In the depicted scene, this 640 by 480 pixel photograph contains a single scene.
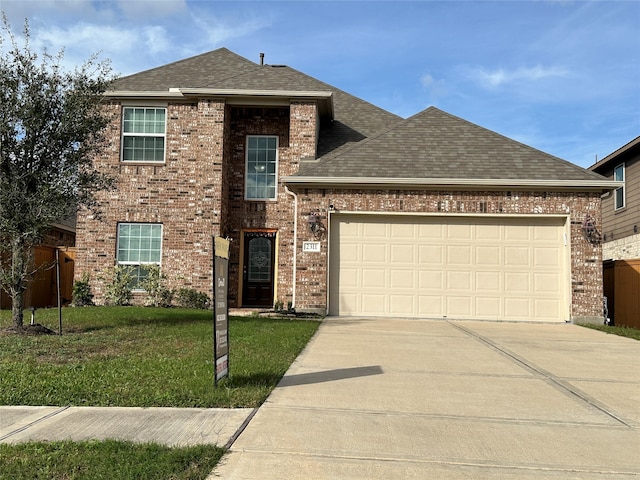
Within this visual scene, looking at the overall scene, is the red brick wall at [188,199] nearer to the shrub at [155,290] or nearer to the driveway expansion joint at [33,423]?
the shrub at [155,290]

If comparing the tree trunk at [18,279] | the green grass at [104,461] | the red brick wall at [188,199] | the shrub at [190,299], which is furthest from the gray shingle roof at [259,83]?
the green grass at [104,461]

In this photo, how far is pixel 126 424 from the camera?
14.8 ft

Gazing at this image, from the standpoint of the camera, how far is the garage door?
13.5 m

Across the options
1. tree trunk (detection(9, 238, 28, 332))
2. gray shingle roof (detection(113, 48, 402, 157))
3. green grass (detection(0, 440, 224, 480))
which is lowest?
green grass (detection(0, 440, 224, 480))

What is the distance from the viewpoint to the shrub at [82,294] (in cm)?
1491

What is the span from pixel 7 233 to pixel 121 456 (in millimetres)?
7170

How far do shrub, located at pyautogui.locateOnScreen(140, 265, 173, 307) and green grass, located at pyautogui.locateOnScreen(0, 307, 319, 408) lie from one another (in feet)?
10.5

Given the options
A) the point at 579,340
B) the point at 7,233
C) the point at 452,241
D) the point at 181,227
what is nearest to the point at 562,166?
the point at 452,241

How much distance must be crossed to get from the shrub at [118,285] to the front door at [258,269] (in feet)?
10.3

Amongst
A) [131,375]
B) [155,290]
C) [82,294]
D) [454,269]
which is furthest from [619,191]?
[131,375]

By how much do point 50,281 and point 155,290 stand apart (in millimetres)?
4396

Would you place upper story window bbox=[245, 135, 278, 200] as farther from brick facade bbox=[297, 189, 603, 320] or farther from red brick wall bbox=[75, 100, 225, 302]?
brick facade bbox=[297, 189, 603, 320]

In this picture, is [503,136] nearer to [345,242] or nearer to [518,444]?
[345,242]

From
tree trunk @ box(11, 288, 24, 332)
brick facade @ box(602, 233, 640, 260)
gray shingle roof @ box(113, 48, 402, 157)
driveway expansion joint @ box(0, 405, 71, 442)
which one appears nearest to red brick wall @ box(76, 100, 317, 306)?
gray shingle roof @ box(113, 48, 402, 157)
